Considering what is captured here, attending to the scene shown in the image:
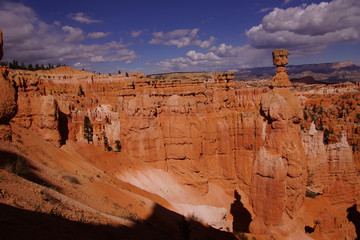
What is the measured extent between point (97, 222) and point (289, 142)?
991cm

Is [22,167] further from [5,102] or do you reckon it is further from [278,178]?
[278,178]

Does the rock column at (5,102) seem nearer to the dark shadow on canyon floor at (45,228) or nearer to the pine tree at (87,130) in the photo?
the dark shadow on canyon floor at (45,228)

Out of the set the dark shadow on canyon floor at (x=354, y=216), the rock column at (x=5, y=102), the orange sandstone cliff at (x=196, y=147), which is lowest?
the dark shadow on canyon floor at (x=354, y=216)

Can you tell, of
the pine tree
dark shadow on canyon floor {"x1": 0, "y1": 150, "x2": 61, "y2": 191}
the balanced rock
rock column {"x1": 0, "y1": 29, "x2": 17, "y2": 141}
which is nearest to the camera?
dark shadow on canyon floor {"x1": 0, "y1": 150, "x2": 61, "y2": 191}

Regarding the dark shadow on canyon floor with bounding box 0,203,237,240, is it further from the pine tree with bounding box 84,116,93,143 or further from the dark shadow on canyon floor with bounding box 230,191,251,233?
the pine tree with bounding box 84,116,93,143

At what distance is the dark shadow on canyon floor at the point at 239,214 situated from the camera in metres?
22.1

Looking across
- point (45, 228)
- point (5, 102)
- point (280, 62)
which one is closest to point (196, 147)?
point (280, 62)

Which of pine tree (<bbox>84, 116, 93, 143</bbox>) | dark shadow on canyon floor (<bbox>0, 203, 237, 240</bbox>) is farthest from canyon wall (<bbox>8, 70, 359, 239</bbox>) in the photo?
dark shadow on canyon floor (<bbox>0, 203, 237, 240</bbox>)

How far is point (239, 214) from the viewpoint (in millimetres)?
24656

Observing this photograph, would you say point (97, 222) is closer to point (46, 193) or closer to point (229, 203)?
point (46, 193)

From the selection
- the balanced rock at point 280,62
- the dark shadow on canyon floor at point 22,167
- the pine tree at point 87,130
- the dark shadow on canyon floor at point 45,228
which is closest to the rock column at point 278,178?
the balanced rock at point 280,62

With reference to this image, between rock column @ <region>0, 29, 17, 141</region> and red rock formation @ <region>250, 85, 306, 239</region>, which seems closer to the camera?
rock column @ <region>0, 29, 17, 141</region>

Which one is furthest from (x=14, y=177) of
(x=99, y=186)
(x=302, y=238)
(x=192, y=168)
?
(x=192, y=168)

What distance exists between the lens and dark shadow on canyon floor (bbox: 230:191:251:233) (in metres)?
22.1
